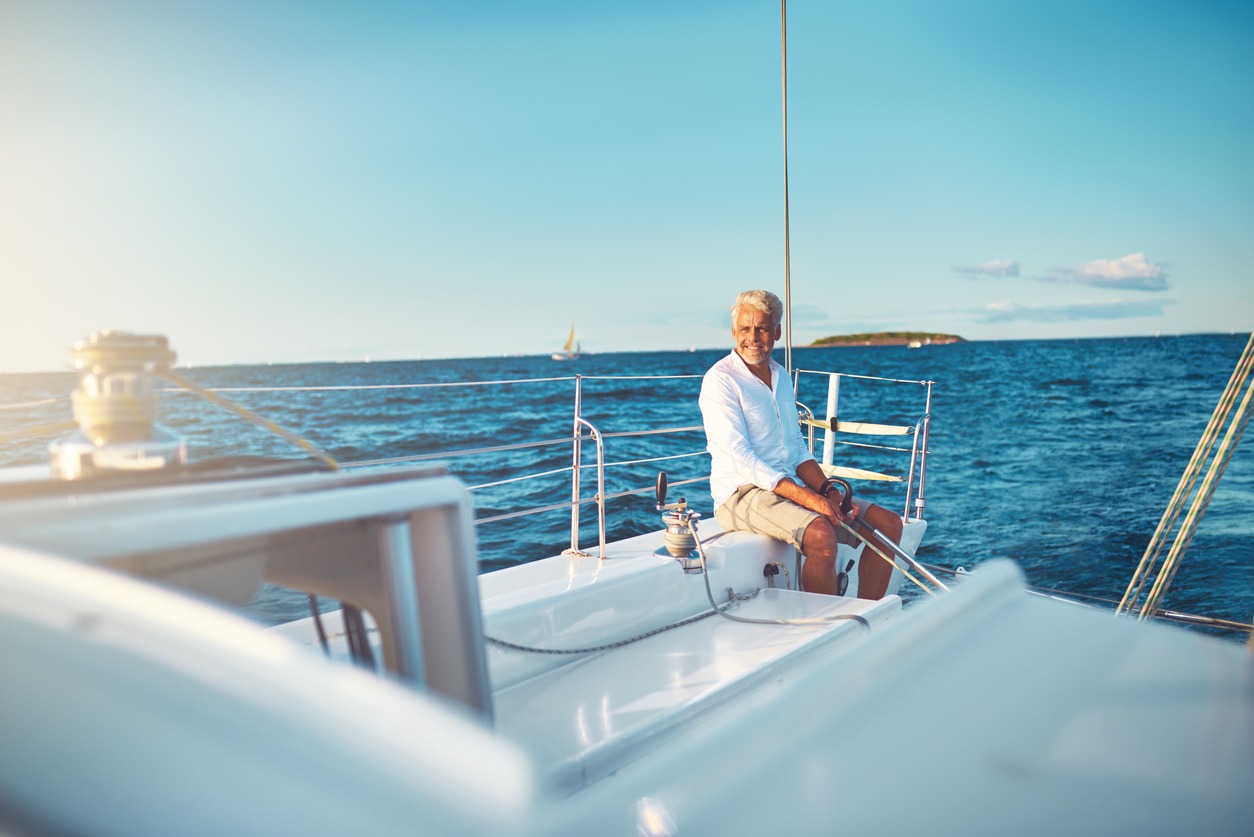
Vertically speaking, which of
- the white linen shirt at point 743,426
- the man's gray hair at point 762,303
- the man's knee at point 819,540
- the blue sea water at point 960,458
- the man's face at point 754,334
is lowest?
the blue sea water at point 960,458

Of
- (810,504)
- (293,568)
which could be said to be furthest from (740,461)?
(293,568)

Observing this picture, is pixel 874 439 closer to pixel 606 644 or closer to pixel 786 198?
pixel 786 198

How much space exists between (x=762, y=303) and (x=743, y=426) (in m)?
0.43

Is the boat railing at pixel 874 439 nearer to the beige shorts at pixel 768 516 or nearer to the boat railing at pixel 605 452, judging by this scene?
the boat railing at pixel 605 452

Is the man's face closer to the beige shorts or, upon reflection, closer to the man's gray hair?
the man's gray hair

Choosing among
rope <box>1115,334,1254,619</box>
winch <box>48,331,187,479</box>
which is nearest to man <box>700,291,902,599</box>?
rope <box>1115,334,1254,619</box>

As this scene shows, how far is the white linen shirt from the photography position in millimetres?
2602

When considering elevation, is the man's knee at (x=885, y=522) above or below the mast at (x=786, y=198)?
below

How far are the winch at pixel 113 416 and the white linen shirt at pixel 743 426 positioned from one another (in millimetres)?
1961

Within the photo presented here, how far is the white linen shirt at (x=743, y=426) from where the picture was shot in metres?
2.60

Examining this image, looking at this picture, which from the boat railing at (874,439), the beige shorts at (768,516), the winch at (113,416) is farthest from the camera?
the boat railing at (874,439)

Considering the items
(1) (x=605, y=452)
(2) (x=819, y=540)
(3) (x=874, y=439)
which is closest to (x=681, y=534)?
(2) (x=819, y=540)

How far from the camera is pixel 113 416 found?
2.51 ft

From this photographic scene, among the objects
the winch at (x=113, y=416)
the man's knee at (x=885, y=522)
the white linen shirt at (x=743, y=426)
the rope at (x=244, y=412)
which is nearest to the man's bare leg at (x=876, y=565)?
the man's knee at (x=885, y=522)
